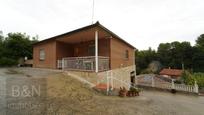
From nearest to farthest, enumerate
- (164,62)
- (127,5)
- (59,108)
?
(59,108) → (127,5) → (164,62)

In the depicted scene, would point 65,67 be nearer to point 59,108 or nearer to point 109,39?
point 109,39

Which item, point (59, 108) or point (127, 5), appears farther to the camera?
point (127, 5)

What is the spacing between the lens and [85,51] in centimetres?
1391

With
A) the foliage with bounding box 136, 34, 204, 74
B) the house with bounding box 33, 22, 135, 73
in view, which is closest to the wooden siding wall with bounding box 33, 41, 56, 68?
the house with bounding box 33, 22, 135, 73

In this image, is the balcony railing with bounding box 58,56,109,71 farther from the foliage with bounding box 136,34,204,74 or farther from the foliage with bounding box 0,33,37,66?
the foliage with bounding box 136,34,204,74

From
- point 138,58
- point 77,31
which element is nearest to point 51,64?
point 77,31

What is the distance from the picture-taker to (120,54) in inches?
550

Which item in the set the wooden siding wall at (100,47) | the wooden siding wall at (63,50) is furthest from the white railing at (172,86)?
the wooden siding wall at (63,50)

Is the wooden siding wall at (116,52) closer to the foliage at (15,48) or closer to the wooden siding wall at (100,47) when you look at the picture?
the wooden siding wall at (100,47)

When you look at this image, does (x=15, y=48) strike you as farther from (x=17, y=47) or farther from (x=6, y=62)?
(x=6, y=62)

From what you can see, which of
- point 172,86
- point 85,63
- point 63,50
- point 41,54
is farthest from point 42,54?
point 172,86

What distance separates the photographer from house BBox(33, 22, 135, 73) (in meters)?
10.0

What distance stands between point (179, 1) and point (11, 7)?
15.6 metres

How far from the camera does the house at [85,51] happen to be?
10047 mm
